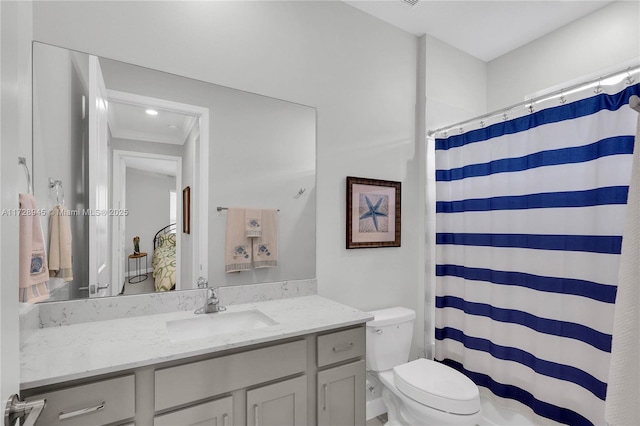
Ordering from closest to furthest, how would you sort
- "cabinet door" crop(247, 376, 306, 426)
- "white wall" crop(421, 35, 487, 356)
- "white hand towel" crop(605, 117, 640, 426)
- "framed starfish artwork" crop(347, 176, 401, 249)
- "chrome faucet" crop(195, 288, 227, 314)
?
1. "white hand towel" crop(605, 117, 640, 426)
2. "cabinet door" crop(247, 376, 306, 426)
3. "chrome faucet" crop(195, 288, 227, 314)
4. "framed starfish artwork" crop(347, 176, 401, 249)
5. "white wall" crop(421, 35, 487, 356)

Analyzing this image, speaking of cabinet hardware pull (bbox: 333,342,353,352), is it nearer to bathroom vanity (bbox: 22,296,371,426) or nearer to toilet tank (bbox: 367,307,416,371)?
bathroom vanity (bbox: 22,296,371,426)

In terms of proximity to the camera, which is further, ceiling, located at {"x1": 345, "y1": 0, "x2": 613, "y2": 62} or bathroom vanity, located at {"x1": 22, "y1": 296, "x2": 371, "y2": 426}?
ceiling, located at {"x1": 345, "y1": 0, "x2": 613, "y2": 62}

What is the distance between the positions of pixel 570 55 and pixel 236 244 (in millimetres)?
2685

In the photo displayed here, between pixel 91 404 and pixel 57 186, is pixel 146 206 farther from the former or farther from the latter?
pixel 91 404

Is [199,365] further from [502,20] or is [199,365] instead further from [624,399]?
[502,20]

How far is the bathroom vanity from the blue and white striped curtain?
977 millimetres

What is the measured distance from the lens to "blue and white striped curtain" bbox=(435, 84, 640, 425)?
1.50m

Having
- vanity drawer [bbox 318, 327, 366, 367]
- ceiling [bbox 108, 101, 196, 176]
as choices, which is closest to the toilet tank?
vanity drawer [bbox 318, 327, 366, 367]

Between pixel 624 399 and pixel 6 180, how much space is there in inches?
62.7

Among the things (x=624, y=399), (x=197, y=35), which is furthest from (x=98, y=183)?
(x=624, y=399)

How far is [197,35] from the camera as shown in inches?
65.2

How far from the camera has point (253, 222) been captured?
1.83 m

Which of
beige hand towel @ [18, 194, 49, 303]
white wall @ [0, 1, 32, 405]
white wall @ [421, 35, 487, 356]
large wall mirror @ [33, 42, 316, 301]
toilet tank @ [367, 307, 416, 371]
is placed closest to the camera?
white wall @ [0, 1, 32, 405]

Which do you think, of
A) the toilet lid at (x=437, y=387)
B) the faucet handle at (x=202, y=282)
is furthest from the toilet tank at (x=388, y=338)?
the faucet handle at (x=202, y=282)
